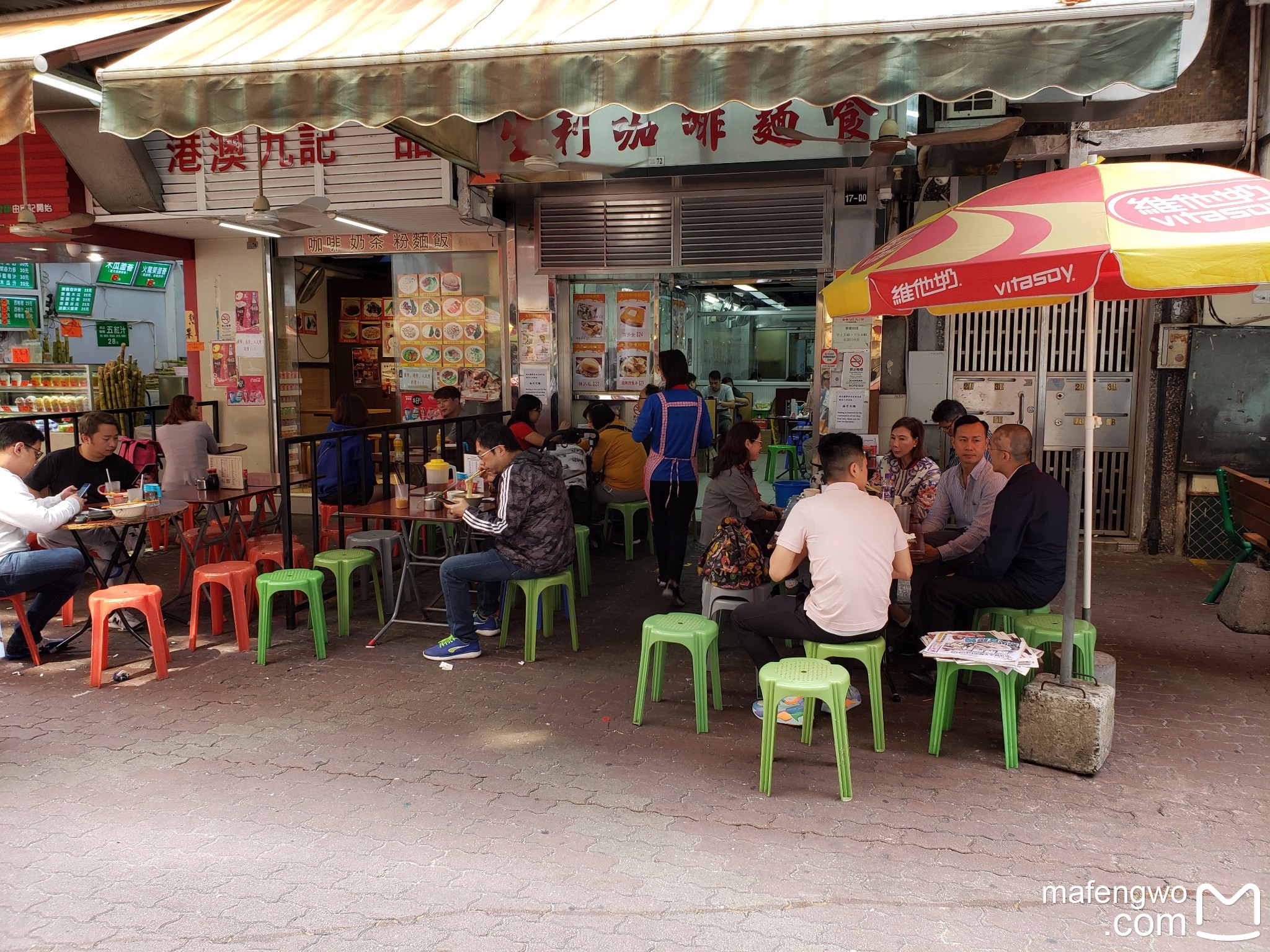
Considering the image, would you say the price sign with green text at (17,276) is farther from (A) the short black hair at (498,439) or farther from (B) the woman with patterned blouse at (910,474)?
(B) the woman with patterned blouse at (910,474)

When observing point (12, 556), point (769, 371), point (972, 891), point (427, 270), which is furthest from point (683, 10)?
point (769, 371)

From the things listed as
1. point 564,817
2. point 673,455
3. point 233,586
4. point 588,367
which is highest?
point 588,367

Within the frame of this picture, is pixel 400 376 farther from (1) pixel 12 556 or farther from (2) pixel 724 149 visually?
(1) pixel 12 556

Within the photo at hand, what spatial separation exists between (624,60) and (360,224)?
598cm

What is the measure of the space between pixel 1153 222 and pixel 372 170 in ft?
22.7

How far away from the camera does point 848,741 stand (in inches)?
173

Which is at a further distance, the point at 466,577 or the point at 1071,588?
the point at 466,577

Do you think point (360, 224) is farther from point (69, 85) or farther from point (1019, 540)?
point (1019, 540)

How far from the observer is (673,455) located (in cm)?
691

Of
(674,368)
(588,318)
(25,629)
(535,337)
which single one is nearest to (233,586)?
(25,629)

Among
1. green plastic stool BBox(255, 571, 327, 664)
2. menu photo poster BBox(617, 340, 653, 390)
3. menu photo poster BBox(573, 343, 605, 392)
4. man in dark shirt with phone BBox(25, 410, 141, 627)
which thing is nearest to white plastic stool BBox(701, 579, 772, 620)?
green plastic stool BBox(255, 571, 327, 664)

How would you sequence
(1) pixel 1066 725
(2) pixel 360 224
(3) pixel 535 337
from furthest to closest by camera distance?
1. (3) pixel 535 337
2. (2) pixel 360 224
3. (1) pixel 1066 725

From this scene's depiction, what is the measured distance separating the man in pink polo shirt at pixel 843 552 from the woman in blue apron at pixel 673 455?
8.54 feet

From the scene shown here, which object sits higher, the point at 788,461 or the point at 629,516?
the point at 788,461
